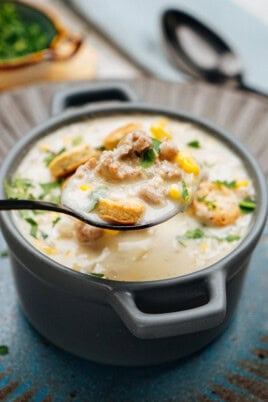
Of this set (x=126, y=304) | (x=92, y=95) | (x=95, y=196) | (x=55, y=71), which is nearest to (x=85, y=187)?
(x=95, y=196)

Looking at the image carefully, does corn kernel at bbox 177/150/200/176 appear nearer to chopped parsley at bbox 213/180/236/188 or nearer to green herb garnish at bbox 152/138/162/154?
green herb garnish at bbox 152/138/162/154

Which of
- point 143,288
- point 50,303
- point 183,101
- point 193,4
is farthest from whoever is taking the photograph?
point 193,4

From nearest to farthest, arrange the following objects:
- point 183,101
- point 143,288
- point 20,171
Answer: point 143,288 → point 20,171 → point 183,101

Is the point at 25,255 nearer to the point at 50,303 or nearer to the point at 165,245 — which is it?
the point at 50,303

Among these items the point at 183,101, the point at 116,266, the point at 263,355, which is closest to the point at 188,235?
the point at 116,266

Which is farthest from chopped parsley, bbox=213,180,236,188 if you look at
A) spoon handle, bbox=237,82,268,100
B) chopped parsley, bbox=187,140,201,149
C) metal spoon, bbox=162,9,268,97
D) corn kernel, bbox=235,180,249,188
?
metal spoon, bbox=162,9,268,97
